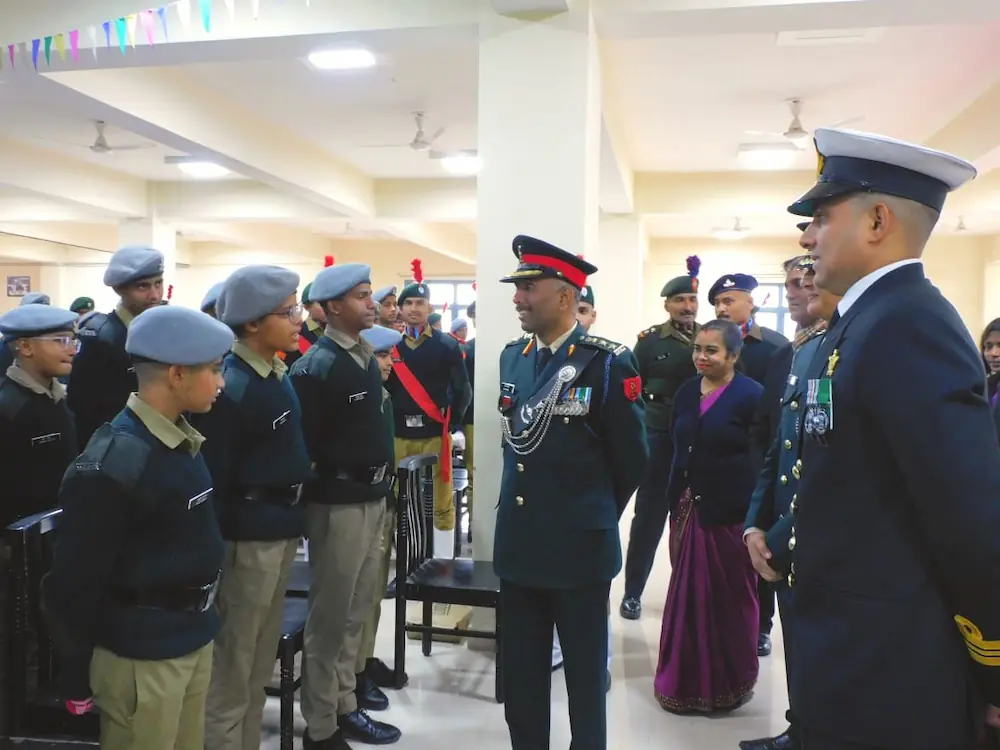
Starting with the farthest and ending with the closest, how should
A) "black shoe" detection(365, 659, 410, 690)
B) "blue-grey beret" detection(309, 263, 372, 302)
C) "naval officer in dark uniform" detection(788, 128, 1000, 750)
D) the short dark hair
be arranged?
1. "black shoe" detection(365, 659, 410, 690)
2. the short dark hair
3. "blue-grey beret" detection(309, 263, 372, 302)
4. "naval officer in dark uniform" detection(788, 128, 1000, 750)

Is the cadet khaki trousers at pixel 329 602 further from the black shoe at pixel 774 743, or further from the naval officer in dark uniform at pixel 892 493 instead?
the naval officer in dark uniform at pixel 892 493

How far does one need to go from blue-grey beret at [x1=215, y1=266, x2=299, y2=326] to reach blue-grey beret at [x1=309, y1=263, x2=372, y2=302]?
0.32 metres

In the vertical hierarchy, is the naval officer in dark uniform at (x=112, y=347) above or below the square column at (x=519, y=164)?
below

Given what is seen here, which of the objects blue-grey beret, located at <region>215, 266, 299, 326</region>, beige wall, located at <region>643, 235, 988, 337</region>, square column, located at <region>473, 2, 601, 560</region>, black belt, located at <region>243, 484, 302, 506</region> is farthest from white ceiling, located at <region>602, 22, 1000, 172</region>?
beige wall, located at <region>643, 235, 988, 337</region>

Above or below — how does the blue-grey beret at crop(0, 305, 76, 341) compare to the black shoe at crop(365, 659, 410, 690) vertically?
above

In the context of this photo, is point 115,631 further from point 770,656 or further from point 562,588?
point 770,656

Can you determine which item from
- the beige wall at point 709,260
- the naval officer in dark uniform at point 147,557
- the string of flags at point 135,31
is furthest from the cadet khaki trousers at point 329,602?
the beige wall at point 709,260

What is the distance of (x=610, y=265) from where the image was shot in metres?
8.26

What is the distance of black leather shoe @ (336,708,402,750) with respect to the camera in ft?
8.61

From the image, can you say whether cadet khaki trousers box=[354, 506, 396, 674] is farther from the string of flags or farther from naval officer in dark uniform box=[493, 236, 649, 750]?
the string of flags

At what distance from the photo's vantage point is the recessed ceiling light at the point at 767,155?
6816 millimetres

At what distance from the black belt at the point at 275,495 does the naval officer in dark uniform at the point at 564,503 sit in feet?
1.98

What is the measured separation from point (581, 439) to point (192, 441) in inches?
39.8

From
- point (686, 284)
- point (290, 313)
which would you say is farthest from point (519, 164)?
point (290, 313)
